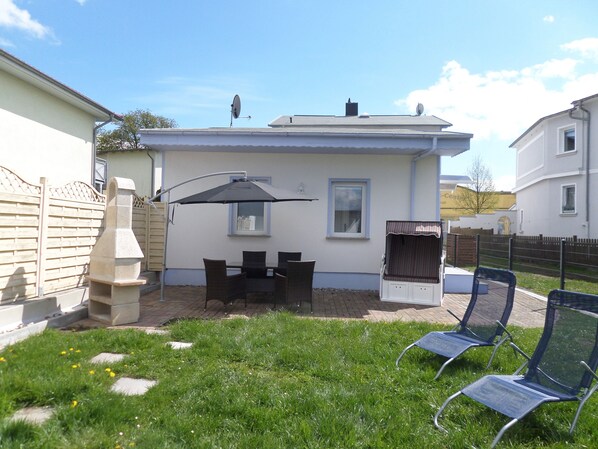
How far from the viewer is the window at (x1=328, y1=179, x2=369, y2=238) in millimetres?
9859

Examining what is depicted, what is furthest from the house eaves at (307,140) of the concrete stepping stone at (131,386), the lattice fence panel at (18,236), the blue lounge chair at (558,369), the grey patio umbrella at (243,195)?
the concrete stepping stone at (131,386)

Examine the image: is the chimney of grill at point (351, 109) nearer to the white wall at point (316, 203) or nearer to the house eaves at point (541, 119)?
the house eaves at point (541, 119)

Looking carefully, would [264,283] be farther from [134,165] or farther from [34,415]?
[134,165]

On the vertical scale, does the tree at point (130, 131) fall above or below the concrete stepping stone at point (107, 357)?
above

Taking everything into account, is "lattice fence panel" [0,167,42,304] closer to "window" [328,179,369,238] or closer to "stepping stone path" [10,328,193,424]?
"stepping stone path" [10,328,193,424]

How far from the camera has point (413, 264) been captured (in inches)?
349

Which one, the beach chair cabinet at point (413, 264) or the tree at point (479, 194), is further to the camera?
the tree at point (479, 194)

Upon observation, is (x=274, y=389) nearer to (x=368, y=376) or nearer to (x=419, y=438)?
(x=368, y=376)

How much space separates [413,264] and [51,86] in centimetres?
1113

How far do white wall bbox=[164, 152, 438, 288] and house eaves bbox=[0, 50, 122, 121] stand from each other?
14.5 ft

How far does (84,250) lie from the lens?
23.6ft

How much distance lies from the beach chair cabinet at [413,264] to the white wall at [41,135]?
965cm

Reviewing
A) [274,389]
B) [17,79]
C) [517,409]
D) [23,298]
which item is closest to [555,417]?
[517,409]

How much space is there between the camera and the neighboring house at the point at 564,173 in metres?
20.5
